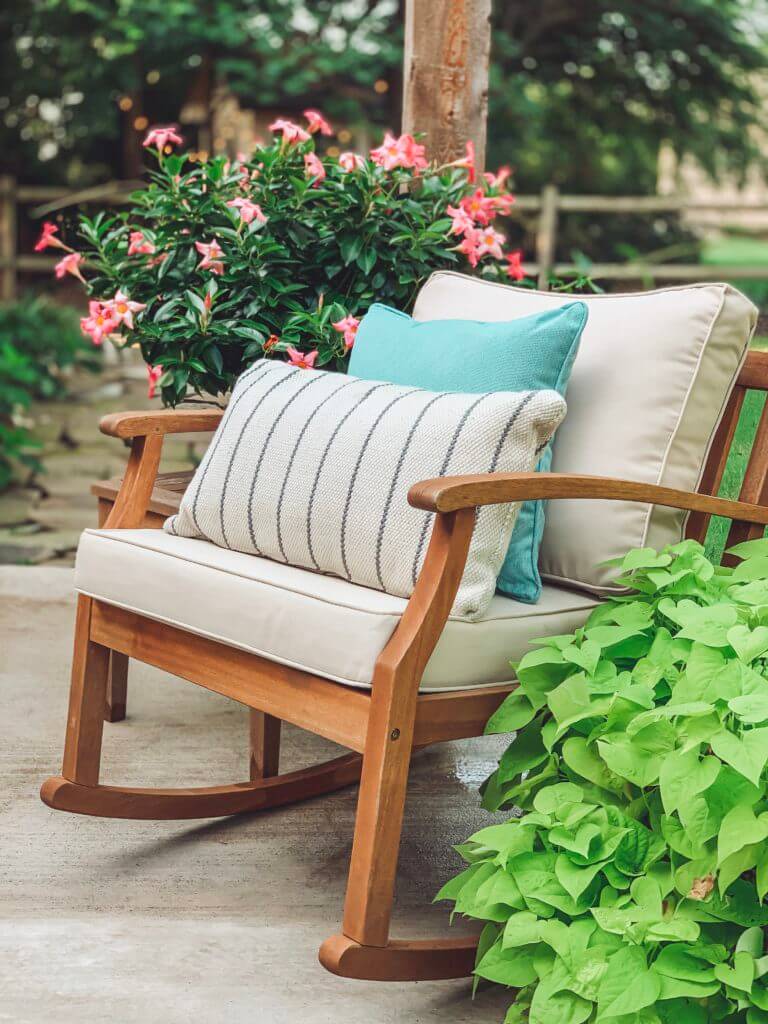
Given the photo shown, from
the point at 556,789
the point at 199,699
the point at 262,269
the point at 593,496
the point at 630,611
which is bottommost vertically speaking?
the point at 199,699

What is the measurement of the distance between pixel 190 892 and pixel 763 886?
886mm

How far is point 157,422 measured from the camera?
2.10 m

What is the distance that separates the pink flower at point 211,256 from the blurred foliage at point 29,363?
2797 mm

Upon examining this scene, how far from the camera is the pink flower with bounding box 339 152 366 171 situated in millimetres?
2514

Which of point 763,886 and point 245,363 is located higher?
point 245,363

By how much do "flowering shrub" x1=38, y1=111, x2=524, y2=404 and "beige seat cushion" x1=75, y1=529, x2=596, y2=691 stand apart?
613mm

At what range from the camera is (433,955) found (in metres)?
1.57

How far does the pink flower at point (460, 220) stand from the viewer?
8.13 feet

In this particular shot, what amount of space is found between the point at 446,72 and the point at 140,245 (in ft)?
2.81

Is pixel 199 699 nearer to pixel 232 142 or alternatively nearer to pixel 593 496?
pixel 593 496

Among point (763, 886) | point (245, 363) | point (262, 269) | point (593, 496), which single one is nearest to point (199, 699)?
point (245, 363)

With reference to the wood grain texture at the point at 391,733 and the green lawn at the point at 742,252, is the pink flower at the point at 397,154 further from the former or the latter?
the green lawn at the point at 742,252

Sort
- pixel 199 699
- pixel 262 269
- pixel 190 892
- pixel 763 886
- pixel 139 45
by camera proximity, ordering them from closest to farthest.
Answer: pixel 763 886 < pixel 190 892 < pixel 262 269 < pixel 199 699 < pixel 139 45

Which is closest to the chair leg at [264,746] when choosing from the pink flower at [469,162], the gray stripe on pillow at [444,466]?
the gray stripe on pillow at [444,466]
